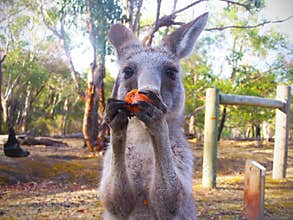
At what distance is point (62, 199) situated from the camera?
4633 millimetres

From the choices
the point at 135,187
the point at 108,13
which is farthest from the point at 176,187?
the point at 108,13

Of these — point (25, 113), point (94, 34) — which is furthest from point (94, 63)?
point (25, 113)

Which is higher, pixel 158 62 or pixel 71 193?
pixel 158 62

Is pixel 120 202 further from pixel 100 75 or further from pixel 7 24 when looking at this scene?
pixel 7 24

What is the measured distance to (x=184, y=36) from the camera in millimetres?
2781

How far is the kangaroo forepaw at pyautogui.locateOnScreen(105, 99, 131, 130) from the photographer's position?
69.2 inches

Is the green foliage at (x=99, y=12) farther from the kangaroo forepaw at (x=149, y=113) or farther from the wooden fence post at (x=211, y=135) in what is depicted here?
the kangaroo forepaw at (x=149, y=113)

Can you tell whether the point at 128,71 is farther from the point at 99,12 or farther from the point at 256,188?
the point at 99,12

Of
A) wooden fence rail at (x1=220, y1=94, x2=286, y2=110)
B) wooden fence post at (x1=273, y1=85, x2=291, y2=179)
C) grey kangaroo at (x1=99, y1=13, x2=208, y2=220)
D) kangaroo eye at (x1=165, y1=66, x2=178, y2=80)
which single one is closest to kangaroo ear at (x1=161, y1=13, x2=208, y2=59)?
grey kangaroo at (x1=99, y1=13, x2=208, y2=220)

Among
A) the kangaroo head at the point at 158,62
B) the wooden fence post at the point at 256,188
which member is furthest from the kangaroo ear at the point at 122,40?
the wooden fence post at the point at 256,188

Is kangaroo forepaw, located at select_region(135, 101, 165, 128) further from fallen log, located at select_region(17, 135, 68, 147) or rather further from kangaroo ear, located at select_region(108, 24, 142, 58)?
fallen log, located at select_region(17, 135, 68, 147)

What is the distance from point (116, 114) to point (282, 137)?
5248 mm

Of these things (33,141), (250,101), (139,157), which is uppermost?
(250,101)

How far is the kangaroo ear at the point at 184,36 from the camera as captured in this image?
2755 millimetres
